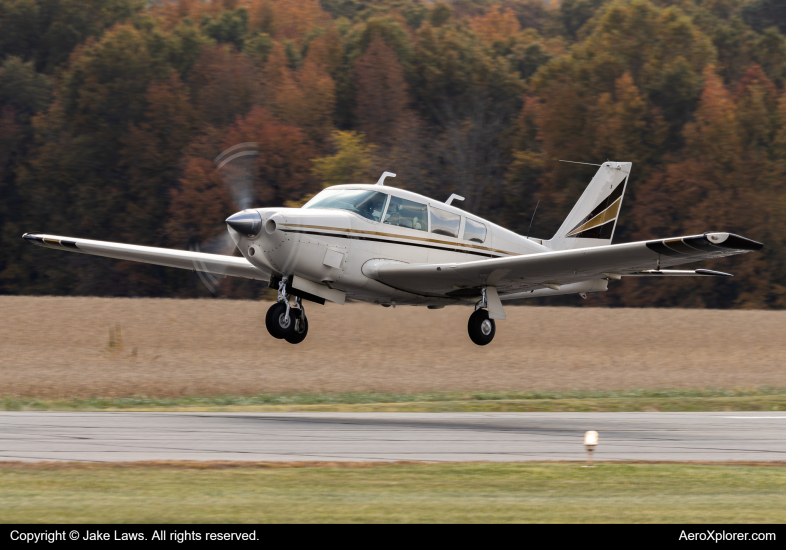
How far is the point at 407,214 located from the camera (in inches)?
796

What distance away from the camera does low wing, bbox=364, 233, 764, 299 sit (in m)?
17.6

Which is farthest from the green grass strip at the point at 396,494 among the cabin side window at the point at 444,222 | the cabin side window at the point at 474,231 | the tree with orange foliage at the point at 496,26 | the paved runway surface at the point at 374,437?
the tree with orange foliage at the point at 496,26

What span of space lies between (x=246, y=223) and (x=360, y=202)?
2.64 metres

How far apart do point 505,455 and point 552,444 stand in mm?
2115

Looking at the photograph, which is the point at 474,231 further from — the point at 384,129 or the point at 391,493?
the point at 384,129

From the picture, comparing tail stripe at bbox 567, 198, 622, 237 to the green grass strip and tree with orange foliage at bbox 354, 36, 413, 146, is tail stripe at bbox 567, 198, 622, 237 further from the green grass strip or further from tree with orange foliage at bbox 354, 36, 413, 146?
tree with orange foliage at bbox 354, 36, 413, 146

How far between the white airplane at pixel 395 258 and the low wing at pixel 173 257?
4 cm

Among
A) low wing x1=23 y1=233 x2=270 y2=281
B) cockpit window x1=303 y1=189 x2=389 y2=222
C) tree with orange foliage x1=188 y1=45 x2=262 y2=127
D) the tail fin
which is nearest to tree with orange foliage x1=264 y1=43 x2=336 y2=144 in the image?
tree with orange foliage x1=188 y1=45 x2=262 y2=127

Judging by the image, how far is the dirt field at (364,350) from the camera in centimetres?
3284

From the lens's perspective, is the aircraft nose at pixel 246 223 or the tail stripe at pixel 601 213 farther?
the tail stripe at pixel 601 213

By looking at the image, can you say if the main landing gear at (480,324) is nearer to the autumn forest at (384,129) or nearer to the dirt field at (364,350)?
the dirt field at (364,350)

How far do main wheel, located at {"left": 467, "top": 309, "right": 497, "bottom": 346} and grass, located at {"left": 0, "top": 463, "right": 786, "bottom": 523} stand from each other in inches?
276
